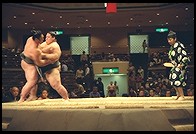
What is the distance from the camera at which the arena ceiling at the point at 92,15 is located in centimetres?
1070

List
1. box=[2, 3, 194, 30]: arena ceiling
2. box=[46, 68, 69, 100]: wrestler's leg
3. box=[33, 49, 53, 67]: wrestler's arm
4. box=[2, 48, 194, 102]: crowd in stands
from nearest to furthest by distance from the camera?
box=[33, 49, 53, 67]: wrestler's arm < box=[46, 68, 69, 100]: wrestler's leg < box=[2, 48, 194, 102]: crowd in stands < box=[2, 3, 194, 30]: arena ceiling

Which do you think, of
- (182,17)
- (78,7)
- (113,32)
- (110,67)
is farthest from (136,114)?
(113,32)

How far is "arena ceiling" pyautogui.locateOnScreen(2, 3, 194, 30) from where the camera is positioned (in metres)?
10.7

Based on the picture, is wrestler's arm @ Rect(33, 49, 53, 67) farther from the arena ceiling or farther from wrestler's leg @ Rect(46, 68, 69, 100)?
the arena ceiling

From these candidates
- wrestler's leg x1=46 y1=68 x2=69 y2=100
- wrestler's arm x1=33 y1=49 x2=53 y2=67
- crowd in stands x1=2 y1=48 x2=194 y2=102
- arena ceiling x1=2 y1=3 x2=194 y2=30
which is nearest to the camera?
wrestler's arm x1=33 y1=49 x2=53 y2=67

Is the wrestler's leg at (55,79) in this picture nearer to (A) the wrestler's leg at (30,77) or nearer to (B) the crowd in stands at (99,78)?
(A) the wrestler's leg at (30,77)

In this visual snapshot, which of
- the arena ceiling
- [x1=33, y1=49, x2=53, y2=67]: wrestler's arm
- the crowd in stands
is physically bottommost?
the crowd in stands

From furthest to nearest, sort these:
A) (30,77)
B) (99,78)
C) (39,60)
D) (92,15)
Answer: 1. (92,15)
2. (99,78)
3. (30,77)
4. (39,60)

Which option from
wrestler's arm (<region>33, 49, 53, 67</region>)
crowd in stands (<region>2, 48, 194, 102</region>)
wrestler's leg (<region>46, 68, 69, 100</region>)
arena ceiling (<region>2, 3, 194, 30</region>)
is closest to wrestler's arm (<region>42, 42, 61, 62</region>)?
wrestler's arm (<region>33, 49, 53, 67</region>)

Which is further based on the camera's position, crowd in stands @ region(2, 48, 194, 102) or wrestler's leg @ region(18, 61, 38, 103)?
crowd in stands @ region(2, 48, 194, 102)

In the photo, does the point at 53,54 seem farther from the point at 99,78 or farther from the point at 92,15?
the point at 92,15

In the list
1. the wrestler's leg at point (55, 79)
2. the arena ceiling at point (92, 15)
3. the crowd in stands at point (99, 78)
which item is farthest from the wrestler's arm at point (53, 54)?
the arena ceiling at point (92, 15)

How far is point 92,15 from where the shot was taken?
12.0 metres

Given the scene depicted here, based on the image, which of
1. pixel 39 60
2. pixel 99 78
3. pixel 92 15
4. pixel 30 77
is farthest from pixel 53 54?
pixel 92 15
